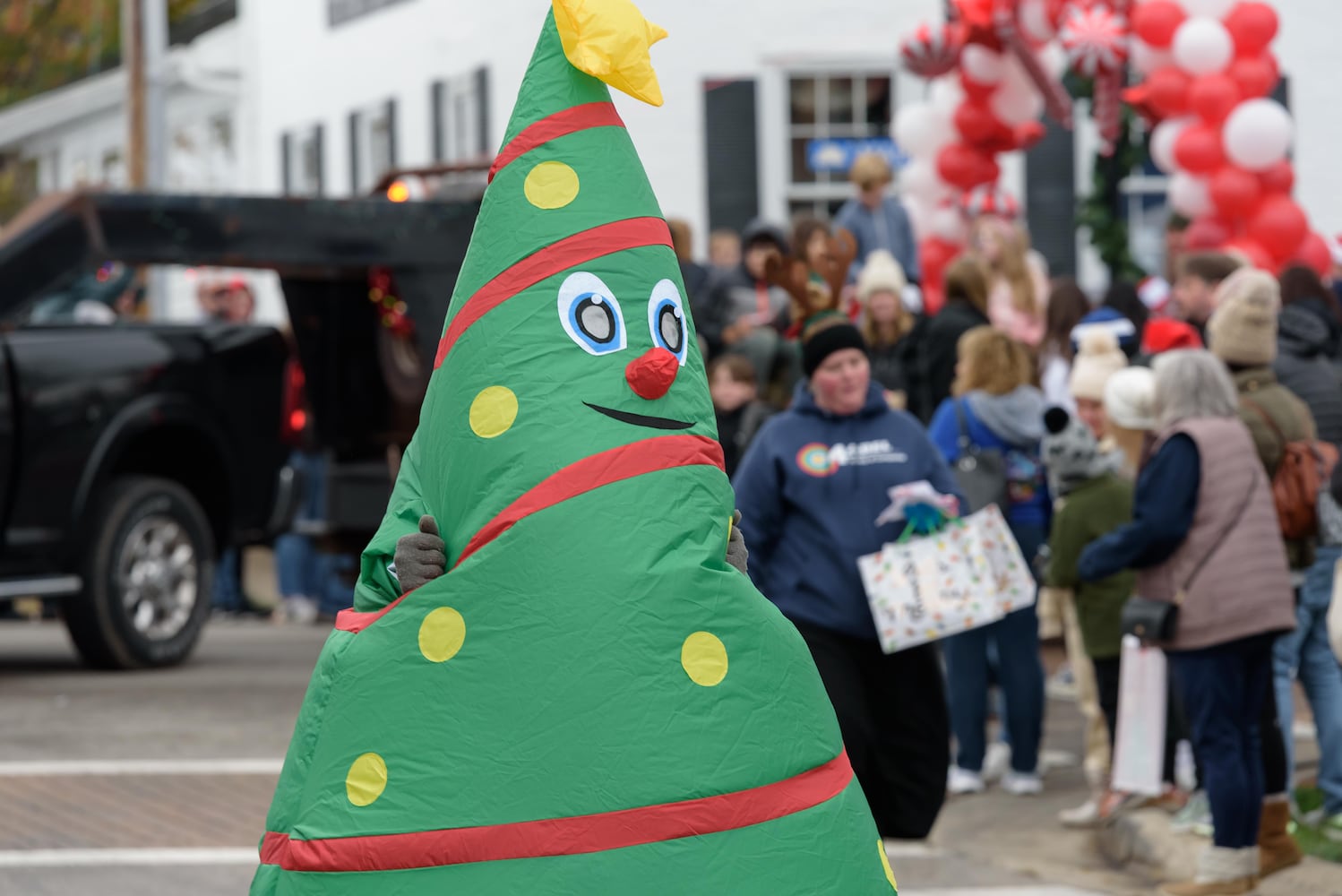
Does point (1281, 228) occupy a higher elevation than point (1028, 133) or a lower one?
lower

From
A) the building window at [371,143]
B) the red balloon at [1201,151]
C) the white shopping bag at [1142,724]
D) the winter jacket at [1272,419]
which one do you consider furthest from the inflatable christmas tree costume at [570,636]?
the building window at [371,143]

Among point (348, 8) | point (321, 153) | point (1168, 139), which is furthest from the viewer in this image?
point (321, 153)

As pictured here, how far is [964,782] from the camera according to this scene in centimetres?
841

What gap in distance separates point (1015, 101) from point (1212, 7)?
1.84m

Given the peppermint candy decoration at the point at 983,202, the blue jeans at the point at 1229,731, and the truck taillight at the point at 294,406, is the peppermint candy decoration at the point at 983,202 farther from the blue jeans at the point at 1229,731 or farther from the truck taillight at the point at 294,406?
the blue jeans at the point at 1229,731

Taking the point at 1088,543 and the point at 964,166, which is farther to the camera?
the point at 964,166

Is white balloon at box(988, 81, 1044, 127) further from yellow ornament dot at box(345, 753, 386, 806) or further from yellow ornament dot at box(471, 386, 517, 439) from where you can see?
yellow ornament dot at box(345, 753, 386, 806)

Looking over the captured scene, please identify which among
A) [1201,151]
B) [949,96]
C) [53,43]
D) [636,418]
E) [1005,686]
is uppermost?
[53,43]

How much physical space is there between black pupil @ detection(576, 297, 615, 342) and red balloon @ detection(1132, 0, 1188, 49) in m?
9.06

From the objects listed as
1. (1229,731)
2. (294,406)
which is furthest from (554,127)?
(294,406)

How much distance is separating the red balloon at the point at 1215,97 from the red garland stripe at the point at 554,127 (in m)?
8.61

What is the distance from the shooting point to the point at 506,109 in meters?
22.5

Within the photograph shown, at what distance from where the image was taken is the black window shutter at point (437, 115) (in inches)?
955

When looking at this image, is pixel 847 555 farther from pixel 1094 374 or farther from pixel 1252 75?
pixel 1252 75
